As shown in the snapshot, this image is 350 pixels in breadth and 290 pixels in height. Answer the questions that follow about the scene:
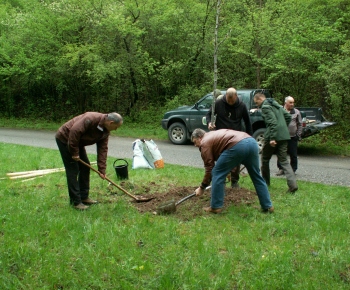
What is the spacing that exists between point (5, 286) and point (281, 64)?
41.7 ft

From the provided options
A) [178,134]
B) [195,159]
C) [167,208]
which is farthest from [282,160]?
[178,134]

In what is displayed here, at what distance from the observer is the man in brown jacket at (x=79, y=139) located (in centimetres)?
552

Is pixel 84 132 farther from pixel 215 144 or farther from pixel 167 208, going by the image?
pixel 215 144

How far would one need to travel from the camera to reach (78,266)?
12.9 feet

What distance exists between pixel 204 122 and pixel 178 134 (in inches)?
57.0

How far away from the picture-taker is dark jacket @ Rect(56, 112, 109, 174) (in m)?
5.48

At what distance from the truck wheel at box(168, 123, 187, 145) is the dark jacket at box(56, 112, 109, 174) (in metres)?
8.01

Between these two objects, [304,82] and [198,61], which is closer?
[304,82]

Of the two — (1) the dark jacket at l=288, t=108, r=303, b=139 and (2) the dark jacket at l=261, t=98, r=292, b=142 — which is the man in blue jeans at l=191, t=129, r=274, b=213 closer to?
(2) the dark jacket at l=261, t=98, r=292, b=142

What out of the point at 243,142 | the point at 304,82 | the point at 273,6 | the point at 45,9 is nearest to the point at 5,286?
the point at 243,142

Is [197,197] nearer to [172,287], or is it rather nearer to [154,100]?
[172,287]

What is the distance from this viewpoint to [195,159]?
1090 cm

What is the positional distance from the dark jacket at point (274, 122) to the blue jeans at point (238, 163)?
1.49m

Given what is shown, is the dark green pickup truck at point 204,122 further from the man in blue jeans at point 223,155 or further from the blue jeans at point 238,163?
the man in blue jeans at point 223,155
